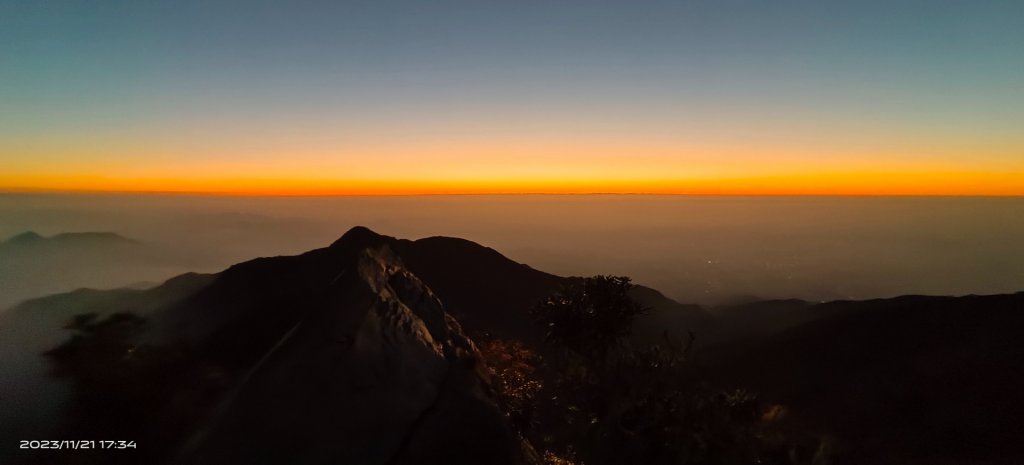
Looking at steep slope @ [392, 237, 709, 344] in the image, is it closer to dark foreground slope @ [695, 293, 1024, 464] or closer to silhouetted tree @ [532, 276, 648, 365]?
silhouetted tree @ [532, 276, 648, 365]

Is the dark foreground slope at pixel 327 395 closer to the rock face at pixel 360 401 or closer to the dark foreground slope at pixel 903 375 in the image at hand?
the rock face at pixel 360 401

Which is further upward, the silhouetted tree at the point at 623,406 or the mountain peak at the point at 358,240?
the mountain peak at the point at 358,240

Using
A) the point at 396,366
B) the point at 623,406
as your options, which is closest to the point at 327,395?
the point at 396,366

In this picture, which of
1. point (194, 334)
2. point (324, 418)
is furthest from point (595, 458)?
point (194, 334)

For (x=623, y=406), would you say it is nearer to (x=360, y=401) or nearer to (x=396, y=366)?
(x=396, y=366)

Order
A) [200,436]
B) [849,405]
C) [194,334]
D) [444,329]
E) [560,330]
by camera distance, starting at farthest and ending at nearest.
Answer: [194,334] → [560,330] → [849,405] → [444,329] → [200,436]

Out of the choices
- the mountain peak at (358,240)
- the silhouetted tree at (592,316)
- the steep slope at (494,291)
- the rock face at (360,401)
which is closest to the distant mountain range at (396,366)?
the rock face at (360,401)

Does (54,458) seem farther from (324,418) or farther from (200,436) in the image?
(324,418)
